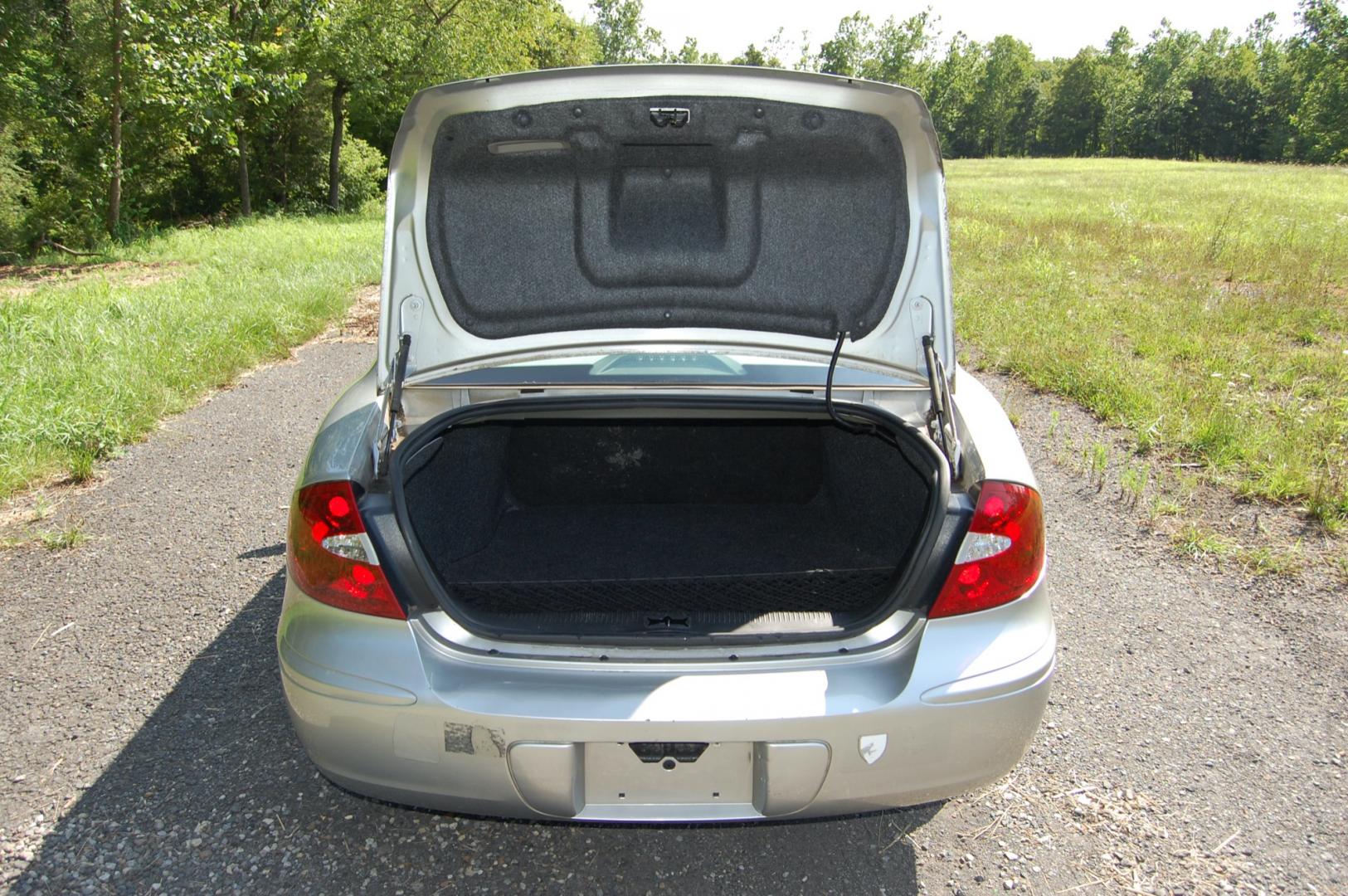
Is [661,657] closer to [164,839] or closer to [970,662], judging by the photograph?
[970,662]

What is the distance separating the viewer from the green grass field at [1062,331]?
4938mm

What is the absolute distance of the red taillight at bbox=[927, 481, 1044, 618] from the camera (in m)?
1.77

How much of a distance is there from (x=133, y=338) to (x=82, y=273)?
999 cm

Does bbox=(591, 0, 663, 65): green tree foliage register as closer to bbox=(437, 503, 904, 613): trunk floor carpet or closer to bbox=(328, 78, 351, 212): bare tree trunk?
bbox=(328, 78, 351, 212): bare tree trunk

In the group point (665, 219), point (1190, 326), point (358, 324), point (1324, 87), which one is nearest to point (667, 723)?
point (665, 219)

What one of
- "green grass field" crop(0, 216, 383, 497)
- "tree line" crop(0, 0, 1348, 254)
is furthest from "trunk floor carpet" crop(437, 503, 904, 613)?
"tree line" crop(0, 0, 1348, 254)

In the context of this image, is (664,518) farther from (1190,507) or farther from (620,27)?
(620,27)

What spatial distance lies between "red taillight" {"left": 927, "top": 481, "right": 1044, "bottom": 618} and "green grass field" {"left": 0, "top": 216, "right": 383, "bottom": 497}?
4835 millimetres

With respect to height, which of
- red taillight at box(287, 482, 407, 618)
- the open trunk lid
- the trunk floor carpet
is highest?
the open trunk lid

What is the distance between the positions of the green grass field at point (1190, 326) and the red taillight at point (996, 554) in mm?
3194

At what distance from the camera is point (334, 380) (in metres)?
6.86

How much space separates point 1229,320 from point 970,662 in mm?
8158

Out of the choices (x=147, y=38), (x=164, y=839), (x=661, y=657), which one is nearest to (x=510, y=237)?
(x=661, y=657)

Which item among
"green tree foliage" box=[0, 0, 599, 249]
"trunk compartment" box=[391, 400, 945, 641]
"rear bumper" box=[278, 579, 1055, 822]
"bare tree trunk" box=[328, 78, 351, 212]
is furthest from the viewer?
"bare tree trunk" box=[328, 78, 351, 212]
